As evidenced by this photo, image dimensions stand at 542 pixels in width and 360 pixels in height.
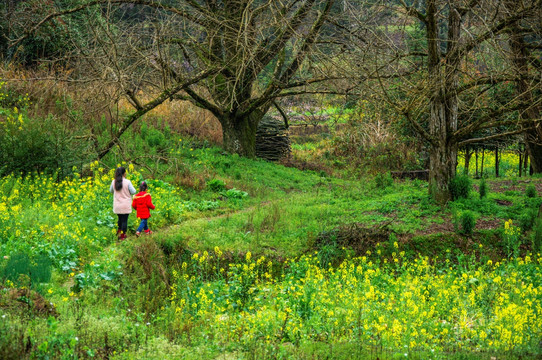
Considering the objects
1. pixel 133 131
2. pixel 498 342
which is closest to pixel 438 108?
pixel 498 342

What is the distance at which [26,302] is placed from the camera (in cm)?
511

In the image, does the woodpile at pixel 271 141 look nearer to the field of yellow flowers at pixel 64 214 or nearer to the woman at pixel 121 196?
the field of yellow flowers at pixel 64 214

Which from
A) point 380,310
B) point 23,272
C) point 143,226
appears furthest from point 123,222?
point 380,310

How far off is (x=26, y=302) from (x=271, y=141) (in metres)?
19.3

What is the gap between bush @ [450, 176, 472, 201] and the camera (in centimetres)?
1117

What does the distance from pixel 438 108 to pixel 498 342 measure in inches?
270

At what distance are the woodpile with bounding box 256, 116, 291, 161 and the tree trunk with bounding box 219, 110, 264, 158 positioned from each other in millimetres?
3423

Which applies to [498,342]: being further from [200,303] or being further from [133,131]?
[133,131]

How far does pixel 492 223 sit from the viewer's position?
10273 mm

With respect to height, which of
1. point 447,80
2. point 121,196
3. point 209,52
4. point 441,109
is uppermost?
point 209,52

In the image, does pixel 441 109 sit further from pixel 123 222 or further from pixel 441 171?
pixel 123 222

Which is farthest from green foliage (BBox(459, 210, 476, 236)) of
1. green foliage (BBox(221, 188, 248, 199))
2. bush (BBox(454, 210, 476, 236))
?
green foliage (BBox(221, 188, 248, 199))

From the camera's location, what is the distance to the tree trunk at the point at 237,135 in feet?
64.2

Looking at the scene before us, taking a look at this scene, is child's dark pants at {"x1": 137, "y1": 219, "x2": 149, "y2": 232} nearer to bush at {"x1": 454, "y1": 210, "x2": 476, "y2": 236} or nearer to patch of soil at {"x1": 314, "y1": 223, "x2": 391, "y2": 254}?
patch of soil at {"x1": 314, "y1": 223, "x2": 391, "y2": 254}
